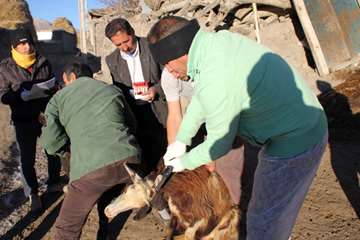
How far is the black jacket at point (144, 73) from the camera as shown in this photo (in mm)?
4102

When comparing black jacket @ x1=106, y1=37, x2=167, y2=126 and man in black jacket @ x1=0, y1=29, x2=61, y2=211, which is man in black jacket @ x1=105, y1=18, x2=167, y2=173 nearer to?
black jacket @ x1=106, y1=37, x2=167, y2=126

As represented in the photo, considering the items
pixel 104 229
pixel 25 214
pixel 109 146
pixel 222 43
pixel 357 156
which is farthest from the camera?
pixel 357 156

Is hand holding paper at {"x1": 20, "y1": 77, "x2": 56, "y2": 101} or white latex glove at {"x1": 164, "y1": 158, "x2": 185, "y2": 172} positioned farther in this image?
hand holding paper at {"x1": 20, "y1": 77, "x2": 56, "y2": 101}

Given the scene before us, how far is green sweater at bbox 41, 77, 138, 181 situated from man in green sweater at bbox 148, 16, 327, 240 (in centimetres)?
75

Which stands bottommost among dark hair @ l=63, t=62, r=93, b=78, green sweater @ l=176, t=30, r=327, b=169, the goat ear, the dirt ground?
the dirt ground

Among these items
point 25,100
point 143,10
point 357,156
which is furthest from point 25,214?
point 143,10

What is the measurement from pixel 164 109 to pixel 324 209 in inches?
76.0

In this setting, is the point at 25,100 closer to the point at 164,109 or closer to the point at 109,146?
the point at 164,109

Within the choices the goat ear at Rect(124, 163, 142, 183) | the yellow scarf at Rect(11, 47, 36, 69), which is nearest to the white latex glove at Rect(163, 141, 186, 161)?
the goat ear at Rect(124, 163, 142, 183)

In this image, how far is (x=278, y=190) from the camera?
2.62 meters

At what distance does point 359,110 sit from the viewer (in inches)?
263

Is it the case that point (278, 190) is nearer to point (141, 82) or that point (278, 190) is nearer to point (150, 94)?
point (150, 94)

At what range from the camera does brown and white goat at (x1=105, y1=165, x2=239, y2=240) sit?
3.09 m

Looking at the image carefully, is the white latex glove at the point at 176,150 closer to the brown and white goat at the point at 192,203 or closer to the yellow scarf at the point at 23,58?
the brown and white goat at the point at 192,203
